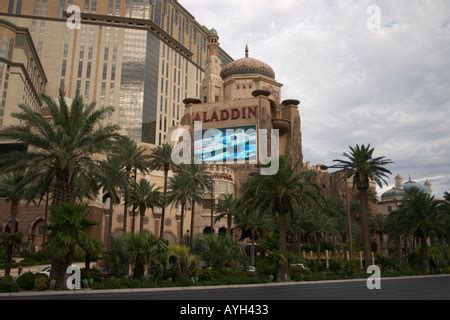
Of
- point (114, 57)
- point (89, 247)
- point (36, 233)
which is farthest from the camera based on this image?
point (114, 57)

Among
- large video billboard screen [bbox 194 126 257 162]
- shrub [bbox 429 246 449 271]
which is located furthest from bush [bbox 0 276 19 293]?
large video billboard screen [bbox 194 126 257 162]

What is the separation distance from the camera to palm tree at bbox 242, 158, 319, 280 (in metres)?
33.8

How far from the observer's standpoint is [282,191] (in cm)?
3300

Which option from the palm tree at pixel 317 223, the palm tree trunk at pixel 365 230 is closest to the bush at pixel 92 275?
the palm tree trunk at pixel 365 230

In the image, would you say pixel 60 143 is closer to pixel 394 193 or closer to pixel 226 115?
pixel 226 115

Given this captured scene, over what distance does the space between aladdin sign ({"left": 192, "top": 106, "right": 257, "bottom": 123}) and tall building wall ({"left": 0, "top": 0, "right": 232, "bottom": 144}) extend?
1378 inches

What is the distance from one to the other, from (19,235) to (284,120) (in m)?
67.7

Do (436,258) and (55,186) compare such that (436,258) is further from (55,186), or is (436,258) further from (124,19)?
(124,19)

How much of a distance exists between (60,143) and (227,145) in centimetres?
5948

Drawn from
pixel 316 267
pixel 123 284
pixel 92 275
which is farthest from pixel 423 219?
pixel 92 275

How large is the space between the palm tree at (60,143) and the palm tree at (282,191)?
1341 cm

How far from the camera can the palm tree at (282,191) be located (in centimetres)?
3378

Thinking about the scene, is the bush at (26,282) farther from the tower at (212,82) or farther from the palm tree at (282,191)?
the tower at (212,82)

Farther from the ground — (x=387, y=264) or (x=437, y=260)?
(x=437, y=260)
